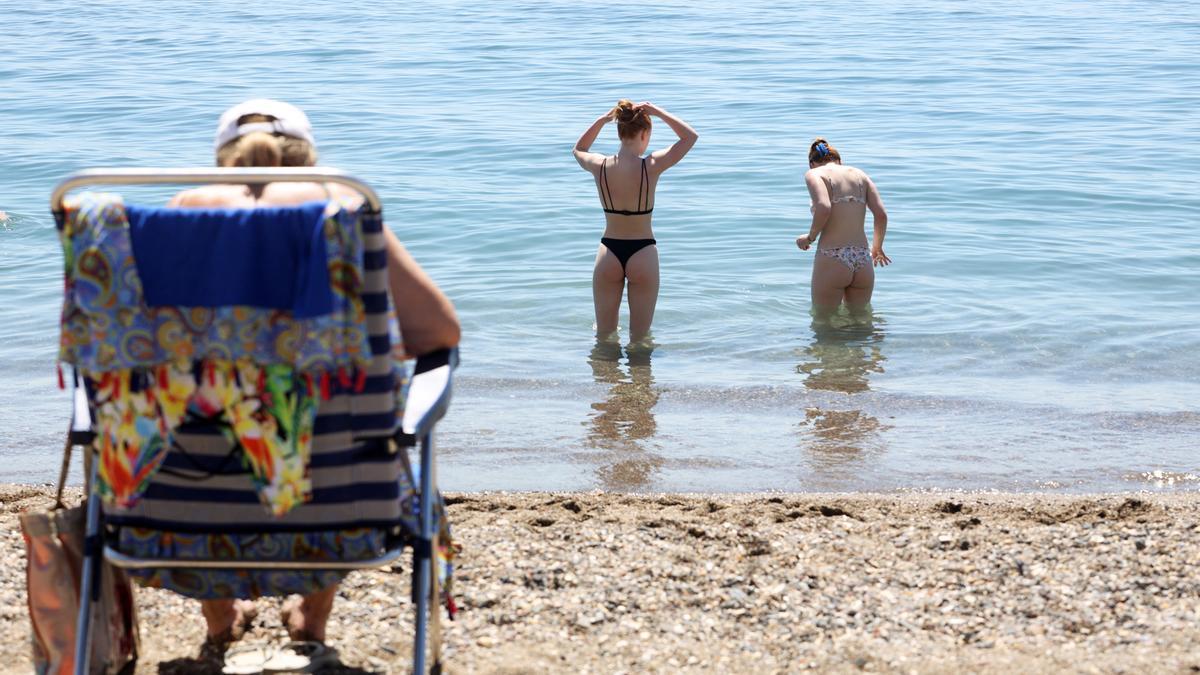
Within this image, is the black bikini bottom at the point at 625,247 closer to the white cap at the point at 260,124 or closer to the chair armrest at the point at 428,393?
the chair armrest at the point at 428,393

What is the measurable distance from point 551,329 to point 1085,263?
177 inches

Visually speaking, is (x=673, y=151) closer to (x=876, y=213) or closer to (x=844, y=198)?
(x=844, y=198)

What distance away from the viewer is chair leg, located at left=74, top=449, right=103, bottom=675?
110 inches

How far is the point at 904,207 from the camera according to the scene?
1263 centimetres

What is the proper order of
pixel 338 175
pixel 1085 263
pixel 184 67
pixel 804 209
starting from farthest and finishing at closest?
pixel 184 67
pixel 804 209
pixel 1085 263
pixel 338 175

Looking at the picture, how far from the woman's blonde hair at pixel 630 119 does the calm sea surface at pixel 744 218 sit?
1.31m

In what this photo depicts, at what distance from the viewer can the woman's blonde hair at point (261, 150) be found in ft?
9.19

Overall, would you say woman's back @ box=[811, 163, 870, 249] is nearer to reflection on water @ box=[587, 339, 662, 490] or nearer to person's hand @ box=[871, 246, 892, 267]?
person's hand @ box=[871, 246, 892, 267]

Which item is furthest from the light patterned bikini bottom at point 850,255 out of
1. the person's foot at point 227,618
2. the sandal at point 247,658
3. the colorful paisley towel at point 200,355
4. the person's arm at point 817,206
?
the colorful paisley towel at point 200,355

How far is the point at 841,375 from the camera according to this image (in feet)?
24.4

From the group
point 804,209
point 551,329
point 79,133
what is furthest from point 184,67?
point 551,329

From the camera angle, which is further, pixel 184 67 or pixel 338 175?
pixel 184 67

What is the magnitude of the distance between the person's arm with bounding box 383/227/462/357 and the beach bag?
0.77 m

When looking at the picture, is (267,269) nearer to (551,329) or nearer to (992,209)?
(551,329)
